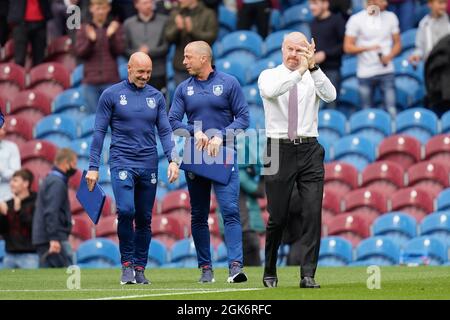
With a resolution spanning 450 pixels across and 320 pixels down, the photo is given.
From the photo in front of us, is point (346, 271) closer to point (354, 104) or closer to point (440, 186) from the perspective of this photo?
point (440, 186)

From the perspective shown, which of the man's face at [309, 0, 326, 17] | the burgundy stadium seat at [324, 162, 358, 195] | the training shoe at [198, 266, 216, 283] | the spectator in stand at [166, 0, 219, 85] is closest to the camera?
the training shoe at [198, 266, 216, 283]

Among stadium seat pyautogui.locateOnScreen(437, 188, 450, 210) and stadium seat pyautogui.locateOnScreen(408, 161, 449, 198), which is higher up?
stadium seat pyautogui.locateOnScreen(408, 161, 449, 198)

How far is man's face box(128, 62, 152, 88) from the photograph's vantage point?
43.5ft

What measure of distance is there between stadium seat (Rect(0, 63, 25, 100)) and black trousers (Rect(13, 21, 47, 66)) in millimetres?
120

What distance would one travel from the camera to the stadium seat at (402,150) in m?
19.7

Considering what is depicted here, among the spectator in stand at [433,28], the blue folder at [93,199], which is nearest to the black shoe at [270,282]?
the blue folder at [93,199]

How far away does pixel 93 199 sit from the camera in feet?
43.9

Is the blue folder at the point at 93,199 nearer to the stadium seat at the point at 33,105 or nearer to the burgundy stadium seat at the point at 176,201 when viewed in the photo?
the burgundy stadium seat at the point at 176,201

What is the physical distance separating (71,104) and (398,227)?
256 inches

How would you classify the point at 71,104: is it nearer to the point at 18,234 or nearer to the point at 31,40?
the point at 31,40

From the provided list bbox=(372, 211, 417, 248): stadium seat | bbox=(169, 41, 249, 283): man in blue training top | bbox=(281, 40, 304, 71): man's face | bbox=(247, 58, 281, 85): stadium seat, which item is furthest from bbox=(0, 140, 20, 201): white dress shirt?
bbox=(281, 40, 304, 71): man's face

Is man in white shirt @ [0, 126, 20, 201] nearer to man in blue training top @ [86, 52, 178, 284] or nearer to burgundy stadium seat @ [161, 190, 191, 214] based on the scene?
burgundy stadium seat @ [161, 190, 191, 214]

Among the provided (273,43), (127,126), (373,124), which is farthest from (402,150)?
(127,126)
